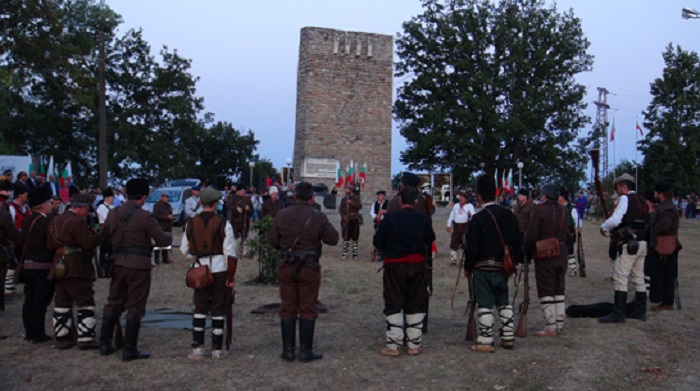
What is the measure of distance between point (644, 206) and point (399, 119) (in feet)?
147

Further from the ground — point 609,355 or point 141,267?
point 141,267

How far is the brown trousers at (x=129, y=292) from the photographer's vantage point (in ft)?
25.7

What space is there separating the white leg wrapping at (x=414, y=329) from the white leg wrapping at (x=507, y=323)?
967 mm

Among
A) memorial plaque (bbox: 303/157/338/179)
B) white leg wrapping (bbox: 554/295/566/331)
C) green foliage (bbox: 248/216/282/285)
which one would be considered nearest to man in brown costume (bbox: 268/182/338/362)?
white leg wrapping (bbox: 554/295/566/331)

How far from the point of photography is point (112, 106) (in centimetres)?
4734

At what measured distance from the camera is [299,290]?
26.0ft

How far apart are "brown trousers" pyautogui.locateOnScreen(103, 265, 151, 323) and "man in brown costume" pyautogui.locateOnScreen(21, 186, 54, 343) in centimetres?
117

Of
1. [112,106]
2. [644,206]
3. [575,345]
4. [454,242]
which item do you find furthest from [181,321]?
[112,106]

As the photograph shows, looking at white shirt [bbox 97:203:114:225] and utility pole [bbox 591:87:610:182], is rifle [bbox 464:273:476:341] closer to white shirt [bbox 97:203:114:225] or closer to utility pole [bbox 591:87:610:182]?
white shirt [bbox 97:203:114:225]

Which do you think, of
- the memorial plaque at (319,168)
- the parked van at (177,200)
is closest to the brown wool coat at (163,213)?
the parked van at (177,200)

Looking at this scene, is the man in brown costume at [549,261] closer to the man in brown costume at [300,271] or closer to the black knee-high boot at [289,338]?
the man in brown costume at [300,271]

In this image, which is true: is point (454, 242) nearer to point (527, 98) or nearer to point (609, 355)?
point (609, 355)

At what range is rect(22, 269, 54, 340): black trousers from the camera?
8.66m

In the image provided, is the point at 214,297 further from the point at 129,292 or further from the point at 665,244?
the point at 665,244
